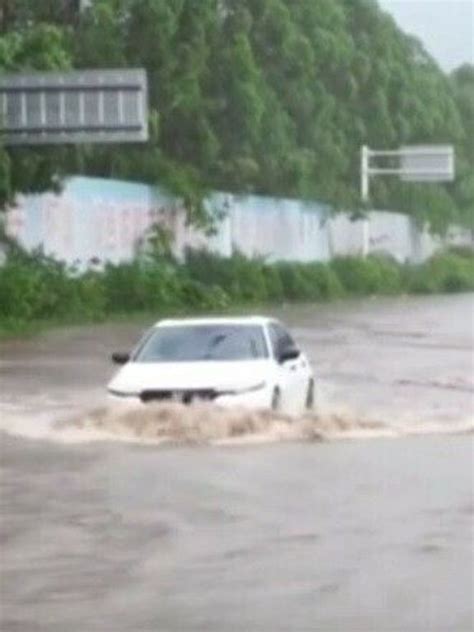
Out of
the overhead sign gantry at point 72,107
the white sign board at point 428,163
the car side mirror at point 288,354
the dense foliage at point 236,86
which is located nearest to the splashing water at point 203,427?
the car side mirror at point 288,354

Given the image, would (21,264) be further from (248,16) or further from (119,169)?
(248,16)

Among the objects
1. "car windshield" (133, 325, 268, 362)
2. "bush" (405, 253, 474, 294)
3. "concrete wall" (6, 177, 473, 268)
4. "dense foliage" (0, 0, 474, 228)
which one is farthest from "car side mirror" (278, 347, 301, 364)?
"bush" (405, 253, 474, 294)

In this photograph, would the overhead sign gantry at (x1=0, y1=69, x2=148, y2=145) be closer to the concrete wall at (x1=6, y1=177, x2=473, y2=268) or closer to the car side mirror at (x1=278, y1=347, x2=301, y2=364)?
the concrete wall at (x1=6, y1=177, x2=473, y2=268)

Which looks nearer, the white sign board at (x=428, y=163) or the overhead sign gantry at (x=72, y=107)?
the overhead sign gantry at (x=72, y=107)

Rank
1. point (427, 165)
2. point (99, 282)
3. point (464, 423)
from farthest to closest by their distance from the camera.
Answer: point (427, 165)
point (99, 282)
point (464, 423)

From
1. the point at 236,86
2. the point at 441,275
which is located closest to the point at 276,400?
the point at 236,86

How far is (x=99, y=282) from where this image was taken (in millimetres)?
53188

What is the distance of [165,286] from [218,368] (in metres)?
32.6

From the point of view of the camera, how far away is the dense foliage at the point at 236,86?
53781mm

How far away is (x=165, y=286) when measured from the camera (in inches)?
2183

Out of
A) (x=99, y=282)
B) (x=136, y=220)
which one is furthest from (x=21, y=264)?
(x=136, y=220)

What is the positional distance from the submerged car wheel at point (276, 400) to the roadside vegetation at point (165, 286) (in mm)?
21347

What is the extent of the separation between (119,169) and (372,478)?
1632 inches

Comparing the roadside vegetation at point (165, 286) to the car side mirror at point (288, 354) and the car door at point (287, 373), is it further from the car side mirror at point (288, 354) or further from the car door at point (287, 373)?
the car side mirror at point (288, 354)
